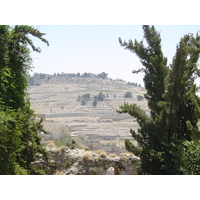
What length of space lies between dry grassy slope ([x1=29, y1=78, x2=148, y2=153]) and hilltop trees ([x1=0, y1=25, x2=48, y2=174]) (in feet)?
201

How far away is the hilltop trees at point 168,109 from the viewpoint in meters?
9.77

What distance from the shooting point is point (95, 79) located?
157375 mm

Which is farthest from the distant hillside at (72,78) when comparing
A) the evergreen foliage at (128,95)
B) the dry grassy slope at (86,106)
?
the evergreen foliage at (128,95)

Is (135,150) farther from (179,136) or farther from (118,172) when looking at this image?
(118,172)

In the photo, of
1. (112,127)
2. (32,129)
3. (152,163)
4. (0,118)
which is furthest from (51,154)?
(112,127)

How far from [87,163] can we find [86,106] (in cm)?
10783

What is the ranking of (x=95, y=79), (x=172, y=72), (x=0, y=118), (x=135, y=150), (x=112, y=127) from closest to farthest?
(x=0, y=118), (x=172, y=72), (x=135, y=150), (x=112, y=127), (x=95, y=79)

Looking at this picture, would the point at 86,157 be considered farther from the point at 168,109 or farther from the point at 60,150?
the point at 168,109

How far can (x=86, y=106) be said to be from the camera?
12325cm

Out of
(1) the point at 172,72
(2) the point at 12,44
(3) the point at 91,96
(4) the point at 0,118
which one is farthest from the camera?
(3) the point at 91,96

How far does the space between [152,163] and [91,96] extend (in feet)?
399

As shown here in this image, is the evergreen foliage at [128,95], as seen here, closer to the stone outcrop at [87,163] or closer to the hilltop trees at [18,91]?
the stone outcrop at [87,163]

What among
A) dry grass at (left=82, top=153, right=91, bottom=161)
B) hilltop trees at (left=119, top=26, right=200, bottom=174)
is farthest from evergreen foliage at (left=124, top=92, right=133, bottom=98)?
hilltop trees at (left=119, top=26, right=200, bottom=174)

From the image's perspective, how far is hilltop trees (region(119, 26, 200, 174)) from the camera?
9773 millimetres
